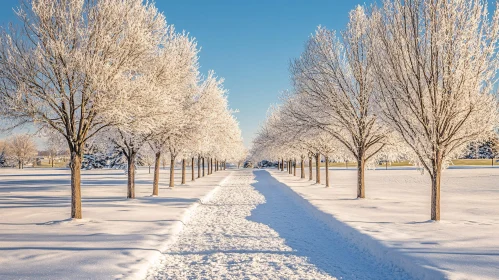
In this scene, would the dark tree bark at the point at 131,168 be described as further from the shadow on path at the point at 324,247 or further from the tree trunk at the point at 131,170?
the shadow on path at the point at 324,247

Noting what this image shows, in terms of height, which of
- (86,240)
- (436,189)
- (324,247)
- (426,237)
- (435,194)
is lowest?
(324,247)

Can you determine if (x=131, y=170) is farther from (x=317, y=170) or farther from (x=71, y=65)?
(x=317, y=170)

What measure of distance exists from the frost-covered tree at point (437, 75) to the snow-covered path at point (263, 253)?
4.66 meters

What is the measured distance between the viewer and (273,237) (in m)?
9.80

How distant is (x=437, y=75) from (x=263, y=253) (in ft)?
26.7

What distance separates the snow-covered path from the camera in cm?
663

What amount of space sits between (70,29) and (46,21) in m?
0.73

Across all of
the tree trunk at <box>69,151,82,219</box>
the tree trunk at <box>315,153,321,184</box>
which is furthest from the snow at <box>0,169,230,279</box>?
the tree trunk at <box>315,153,321,184</box>

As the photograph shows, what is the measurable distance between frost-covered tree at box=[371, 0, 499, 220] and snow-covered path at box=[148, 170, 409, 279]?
15.3 feet

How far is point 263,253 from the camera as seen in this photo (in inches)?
316

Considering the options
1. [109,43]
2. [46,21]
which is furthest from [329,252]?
[46,21]

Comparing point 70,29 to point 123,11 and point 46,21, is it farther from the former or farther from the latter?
point 123,11

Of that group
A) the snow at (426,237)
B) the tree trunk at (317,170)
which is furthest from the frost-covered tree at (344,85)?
the tree trunk at (317,170)

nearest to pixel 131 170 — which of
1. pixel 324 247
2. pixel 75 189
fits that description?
pixel 75 189
